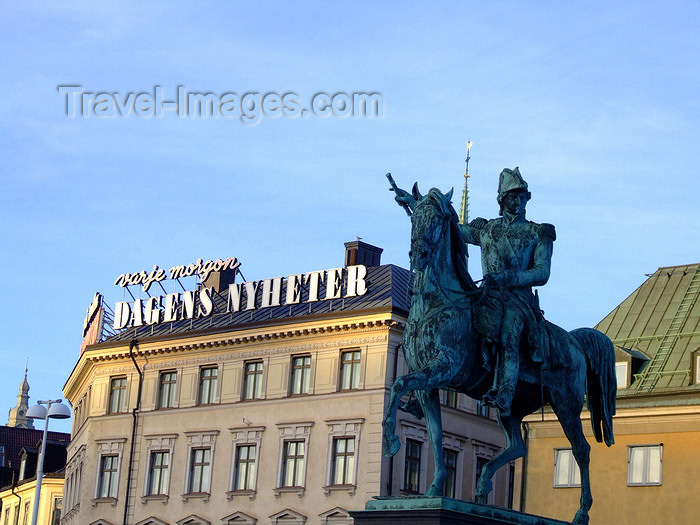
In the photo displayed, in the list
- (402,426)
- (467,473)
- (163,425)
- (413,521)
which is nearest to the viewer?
(413,521)

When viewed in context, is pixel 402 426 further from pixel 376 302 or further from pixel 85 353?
pixel 85 353

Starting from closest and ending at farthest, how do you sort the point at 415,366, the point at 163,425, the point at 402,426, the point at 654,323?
1. the point at 415,366
2. the point at 654,323
3. the point at 402,426
4. the point at 163,425

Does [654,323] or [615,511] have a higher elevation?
[654,323]

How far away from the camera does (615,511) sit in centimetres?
4288

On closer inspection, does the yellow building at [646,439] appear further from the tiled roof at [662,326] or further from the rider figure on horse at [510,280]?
the rider figure on horse at [510,280]

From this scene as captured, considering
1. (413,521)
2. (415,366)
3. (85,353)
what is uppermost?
(85,353)

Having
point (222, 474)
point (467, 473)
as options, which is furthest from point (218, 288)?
point (467, 473)

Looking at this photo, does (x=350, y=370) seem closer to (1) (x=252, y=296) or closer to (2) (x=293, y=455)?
(2) (x=293, y=455)

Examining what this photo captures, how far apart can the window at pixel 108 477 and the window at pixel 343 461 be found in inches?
519

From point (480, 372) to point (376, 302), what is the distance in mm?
39207

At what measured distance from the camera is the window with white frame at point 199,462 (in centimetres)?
5831

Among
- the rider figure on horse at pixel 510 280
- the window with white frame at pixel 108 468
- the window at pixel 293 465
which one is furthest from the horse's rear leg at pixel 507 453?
the window with white frame at pixel 108 468

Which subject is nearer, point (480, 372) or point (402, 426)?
point (480, 372)

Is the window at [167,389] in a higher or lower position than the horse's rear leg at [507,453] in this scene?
higher
